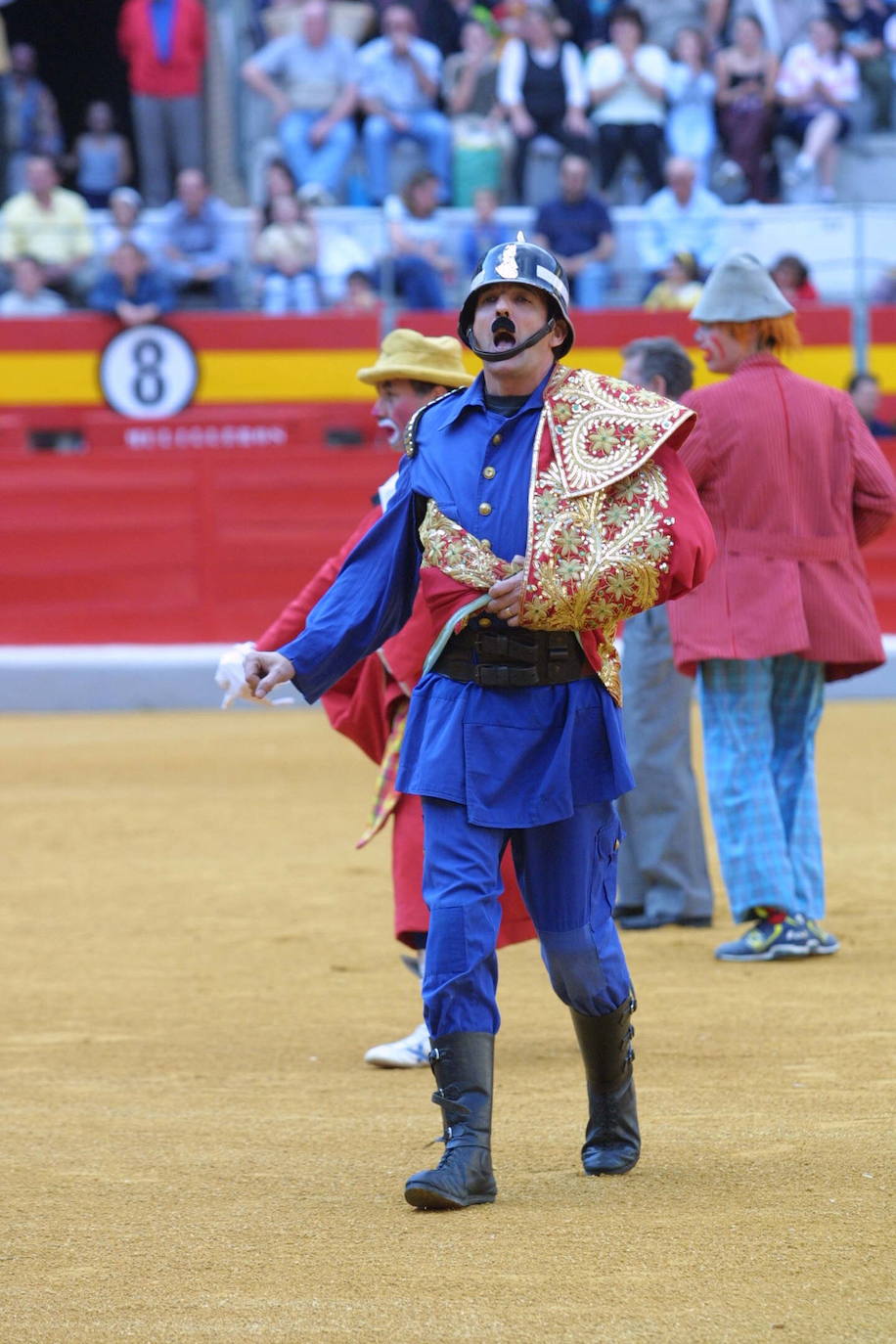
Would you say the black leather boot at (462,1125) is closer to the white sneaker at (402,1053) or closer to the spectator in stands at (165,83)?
the white sneaker at (402,1053)

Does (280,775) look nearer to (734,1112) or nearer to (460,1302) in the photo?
(734,1112)

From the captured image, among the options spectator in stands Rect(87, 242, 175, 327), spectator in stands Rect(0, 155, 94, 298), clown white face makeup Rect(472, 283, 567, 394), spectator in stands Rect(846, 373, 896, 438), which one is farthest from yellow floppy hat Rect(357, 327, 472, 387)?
spectator in stands Rect(0, 155, 94, 298)

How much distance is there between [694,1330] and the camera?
3.30 metres

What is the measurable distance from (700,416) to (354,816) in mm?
3616

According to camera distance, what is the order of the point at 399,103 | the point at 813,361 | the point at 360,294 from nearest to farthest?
the point at 813,361
the point at 360,294
the point at 399,103

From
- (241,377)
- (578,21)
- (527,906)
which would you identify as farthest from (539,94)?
(527,906)

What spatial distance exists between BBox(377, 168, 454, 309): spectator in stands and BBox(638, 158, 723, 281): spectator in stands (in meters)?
1.39

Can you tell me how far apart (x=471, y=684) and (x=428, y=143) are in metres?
12.7

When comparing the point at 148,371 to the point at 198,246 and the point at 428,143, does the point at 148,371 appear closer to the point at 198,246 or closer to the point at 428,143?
the point at 198,246

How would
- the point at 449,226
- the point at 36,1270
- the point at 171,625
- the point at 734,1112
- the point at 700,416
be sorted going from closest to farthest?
the point at 36,1270 < the point at 734,1112 < the point at 700,416 < the point at 171,625 < the point at 449,226

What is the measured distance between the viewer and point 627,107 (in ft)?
54.1

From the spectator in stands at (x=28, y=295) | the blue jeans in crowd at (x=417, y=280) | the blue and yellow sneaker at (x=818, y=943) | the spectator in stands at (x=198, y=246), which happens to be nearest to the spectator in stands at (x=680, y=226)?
the blue jeans in crowd at (x=417, y=280)

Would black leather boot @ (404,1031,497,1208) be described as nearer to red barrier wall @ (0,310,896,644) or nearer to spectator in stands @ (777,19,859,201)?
red barrier wall @ (0,310,896,644)

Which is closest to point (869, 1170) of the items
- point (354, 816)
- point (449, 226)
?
point (354, 816)
